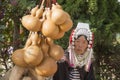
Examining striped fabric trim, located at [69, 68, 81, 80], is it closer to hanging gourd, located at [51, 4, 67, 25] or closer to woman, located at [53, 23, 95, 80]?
woman, located at [53, 23, 95, 80]

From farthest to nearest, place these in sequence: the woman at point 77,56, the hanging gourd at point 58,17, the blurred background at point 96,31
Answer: the blurred background at point 96,31 → the woman at point 77,56 → the hanging gourd at point 58,17

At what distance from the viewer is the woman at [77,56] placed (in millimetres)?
3457

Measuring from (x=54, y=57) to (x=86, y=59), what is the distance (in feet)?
6.34

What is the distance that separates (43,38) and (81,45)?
71.2 inches

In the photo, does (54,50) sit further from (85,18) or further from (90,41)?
(85,18)

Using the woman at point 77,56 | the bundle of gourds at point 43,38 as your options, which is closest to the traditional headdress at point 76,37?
the woman at point 77,56

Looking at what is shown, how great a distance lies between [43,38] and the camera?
5.49 ft

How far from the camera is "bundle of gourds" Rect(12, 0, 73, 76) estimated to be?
159 centimetres

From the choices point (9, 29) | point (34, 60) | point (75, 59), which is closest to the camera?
point (34, 60)

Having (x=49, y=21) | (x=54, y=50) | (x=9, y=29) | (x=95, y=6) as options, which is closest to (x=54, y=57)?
(x=54, y=50)

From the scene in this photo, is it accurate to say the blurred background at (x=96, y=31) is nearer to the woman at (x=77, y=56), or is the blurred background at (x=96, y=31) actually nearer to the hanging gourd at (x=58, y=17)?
the woman at (x=77, y=56)

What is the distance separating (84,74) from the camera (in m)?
3.62

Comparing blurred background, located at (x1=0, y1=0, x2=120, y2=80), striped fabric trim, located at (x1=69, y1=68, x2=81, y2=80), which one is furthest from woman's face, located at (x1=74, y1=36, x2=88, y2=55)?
blurred background, located at (x1=0, y1=0, x2=120, y2=80)

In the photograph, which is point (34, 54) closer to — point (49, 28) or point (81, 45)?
point (49, 28)
